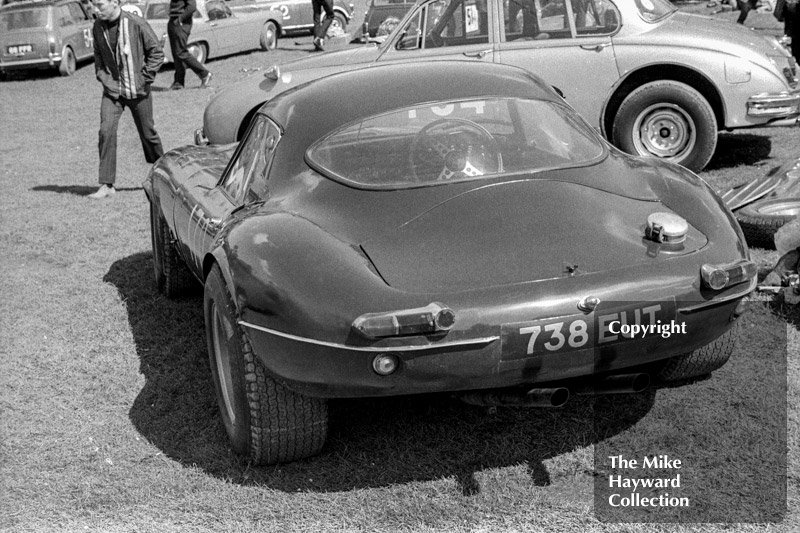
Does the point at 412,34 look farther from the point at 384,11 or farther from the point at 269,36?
the point at 269,36

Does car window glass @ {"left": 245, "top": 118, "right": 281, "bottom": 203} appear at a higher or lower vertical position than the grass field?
higher

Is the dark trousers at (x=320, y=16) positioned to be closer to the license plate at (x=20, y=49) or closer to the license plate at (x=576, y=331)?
the license plate at (x=20, y=49)

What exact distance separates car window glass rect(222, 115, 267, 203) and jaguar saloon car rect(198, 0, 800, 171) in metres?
3.73

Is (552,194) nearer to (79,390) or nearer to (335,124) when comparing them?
(335,124)

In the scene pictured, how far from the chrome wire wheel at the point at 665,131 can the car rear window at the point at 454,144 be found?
13.1ft

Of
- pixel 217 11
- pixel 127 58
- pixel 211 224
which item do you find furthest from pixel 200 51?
pixel 211 224

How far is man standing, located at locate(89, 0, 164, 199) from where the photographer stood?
8.55 meters

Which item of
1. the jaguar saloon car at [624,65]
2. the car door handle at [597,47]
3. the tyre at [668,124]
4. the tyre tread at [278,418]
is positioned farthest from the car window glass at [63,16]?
the tyre tread at [278,418]

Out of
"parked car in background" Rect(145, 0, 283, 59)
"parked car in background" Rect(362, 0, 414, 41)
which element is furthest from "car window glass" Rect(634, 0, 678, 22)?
"parked car in background" Rect(145, 0, 283, 59)

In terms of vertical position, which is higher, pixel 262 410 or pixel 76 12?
pixel 262 410

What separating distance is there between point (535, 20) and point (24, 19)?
49.3ft

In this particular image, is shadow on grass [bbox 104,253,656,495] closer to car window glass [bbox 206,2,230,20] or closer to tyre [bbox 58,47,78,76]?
car window glass [bbox 206,2,230,20]

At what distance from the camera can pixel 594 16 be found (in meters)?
8.24

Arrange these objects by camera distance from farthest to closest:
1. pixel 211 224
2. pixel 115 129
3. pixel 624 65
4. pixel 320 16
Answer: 1. pixel 320 16
2. pixel 115 129
3. pixel 624 65
4. pixel 211 224
